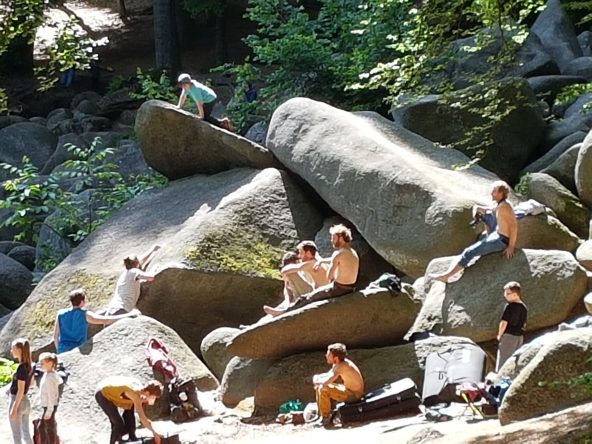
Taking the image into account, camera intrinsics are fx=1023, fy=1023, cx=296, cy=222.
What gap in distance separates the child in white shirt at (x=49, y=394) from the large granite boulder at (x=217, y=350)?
2940 millimetres

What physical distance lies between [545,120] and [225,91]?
13840mm

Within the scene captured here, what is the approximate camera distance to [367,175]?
13.3 meters

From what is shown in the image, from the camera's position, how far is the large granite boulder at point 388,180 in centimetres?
1222

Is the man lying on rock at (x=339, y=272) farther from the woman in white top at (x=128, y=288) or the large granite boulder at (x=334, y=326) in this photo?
the woman in white top at (x=128, y=288)

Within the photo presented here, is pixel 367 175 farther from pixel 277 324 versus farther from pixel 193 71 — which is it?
pixel 193 71

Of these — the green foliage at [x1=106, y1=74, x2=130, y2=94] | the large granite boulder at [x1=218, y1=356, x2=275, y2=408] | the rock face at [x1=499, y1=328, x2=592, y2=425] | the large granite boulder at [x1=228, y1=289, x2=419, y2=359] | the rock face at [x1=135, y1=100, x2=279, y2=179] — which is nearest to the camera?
the rock face at [x1=499, y1=328, x2=592, y2=425]

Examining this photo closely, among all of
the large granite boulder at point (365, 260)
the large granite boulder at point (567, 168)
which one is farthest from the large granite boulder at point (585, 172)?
the large granite boulder at point (365, 260)

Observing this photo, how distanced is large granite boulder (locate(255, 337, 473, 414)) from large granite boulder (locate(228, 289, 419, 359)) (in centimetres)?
14

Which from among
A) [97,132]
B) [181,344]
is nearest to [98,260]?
[181,344]

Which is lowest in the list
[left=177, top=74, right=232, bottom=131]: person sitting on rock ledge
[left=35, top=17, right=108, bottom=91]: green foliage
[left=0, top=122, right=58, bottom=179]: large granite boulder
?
[left=0, top=122, right=58, bottom=179]: large granite boulder

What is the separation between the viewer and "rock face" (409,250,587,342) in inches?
420

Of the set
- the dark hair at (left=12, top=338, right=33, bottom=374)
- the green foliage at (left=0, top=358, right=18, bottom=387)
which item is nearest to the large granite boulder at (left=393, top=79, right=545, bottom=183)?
the green foliage at (left=0, top=358, right=18, bottom=387)

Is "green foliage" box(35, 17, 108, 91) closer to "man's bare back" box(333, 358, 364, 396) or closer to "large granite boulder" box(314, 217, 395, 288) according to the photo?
"man's bare back" box(333, 358, 364, 396)

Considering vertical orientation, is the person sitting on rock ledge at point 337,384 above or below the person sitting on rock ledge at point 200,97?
below
